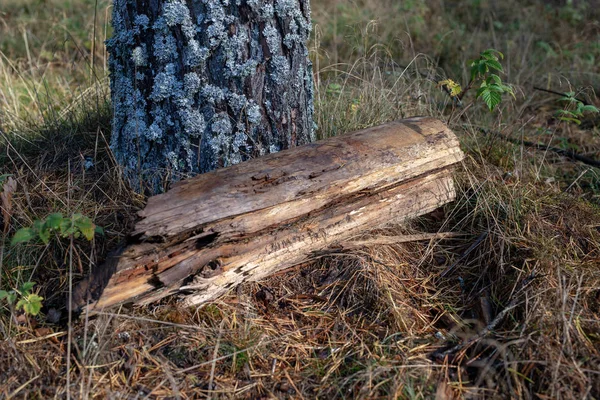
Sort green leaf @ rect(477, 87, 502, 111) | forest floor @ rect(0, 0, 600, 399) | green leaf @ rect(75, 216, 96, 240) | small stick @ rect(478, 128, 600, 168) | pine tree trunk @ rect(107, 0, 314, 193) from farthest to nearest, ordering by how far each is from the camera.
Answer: small stick @ rect(478, 128, 600, 168) < green leaf @ rect(477, 87, 502, 111) < pine tree trunk @ rect(107, 0, 314, 193) < green leaf @ rect(75, 216, 96, 240) < forest floor @ rect(0, 0, 600, 399)

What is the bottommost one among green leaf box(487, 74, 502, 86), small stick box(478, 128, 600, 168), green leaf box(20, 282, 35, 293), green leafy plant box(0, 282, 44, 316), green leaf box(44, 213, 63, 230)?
small stick box(478, 128, 600, 168)

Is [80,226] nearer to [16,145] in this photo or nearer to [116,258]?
[116,258]

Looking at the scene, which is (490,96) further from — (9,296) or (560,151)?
→ (9,296)

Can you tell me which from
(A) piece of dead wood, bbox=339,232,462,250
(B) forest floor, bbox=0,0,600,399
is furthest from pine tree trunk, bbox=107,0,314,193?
(A) piece of dead wood, bbox=339,232,462,250

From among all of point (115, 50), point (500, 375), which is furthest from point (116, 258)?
point (500, 375)

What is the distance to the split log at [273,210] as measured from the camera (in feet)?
6.22

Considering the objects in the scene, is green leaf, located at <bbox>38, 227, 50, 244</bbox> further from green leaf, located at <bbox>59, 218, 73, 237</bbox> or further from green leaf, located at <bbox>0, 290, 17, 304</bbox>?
green leaf, located at <bbox>0, 290, 17, 304</bbox>

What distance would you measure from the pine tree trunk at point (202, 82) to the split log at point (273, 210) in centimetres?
29

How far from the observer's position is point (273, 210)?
2061 mm

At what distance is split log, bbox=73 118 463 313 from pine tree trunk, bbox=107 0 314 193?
0.29m

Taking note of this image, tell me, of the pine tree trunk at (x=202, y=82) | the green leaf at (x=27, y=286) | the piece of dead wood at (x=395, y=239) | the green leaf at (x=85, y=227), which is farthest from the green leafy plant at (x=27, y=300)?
the piece of dead wood at (x=395, y=239)

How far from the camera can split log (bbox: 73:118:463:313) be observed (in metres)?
1.89

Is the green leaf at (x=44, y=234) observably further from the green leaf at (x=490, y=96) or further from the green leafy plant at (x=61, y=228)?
the green leaf at (x=490, y=96)

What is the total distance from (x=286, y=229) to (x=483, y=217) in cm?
104
